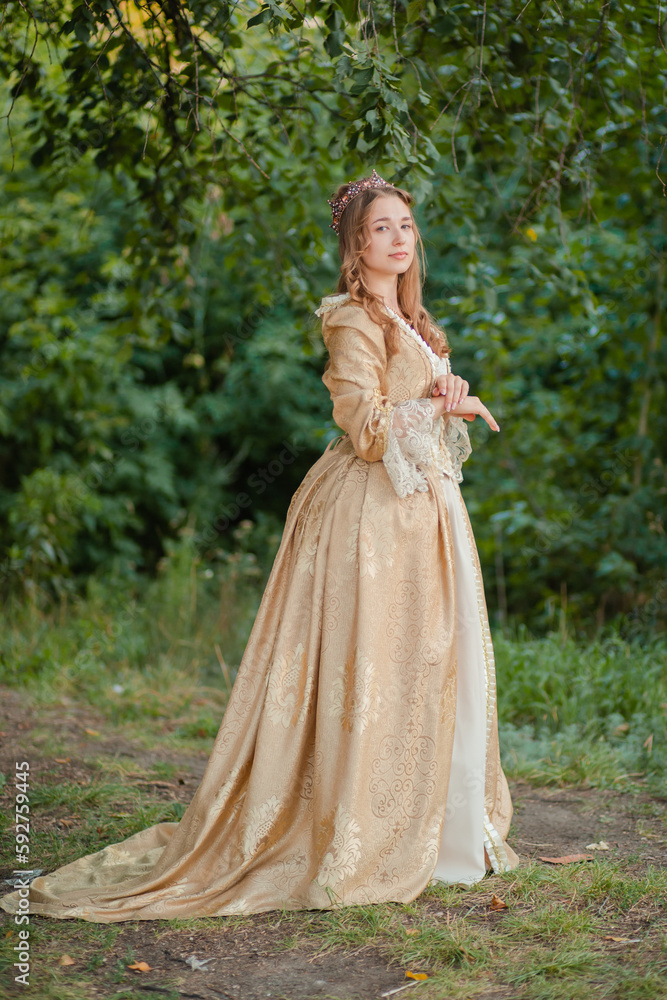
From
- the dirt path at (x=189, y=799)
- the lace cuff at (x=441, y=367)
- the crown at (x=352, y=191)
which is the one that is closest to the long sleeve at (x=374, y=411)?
the lace cuff at (x=441, y=367)

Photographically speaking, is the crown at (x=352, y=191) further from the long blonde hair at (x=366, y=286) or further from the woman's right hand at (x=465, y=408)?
the woman's right hand at (x=465, y=408)

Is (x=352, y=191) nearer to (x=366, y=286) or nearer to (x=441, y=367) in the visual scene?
(x=366, y=286)

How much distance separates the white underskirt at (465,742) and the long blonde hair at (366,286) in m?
0.43

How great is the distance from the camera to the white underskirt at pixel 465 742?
247cm

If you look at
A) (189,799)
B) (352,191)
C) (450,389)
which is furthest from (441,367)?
(189,799)

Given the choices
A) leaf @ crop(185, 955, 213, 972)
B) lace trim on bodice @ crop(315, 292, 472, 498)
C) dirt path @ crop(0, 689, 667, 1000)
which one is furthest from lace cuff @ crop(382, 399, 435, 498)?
leaf @ crop(185, 955, 213, 972)

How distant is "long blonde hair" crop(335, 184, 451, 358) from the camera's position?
2.50 metres

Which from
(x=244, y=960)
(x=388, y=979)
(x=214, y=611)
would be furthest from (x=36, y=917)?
(x=214, y=611)

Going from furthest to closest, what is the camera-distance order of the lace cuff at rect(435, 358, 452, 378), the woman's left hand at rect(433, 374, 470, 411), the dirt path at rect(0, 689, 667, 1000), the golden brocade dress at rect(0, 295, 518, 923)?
1. the lace cuff at rect(435, 358, 452, 378)
2. the woman's left hand at rect(433, 374, 470, 411)
3. the golden brocade dress at rect(0, 295, 518, 923)
4. the dirt path at rect(0, 689, 667, 1000)

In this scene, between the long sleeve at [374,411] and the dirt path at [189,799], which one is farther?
the long sleeve at [374,411]

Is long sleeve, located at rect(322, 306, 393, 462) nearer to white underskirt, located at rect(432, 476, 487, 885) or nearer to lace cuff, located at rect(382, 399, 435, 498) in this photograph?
lace cuff, located at rect(382, 399, 435, 498)

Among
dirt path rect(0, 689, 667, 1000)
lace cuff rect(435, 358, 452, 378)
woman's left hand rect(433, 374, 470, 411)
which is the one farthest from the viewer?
lace cuff rect(435, 358, 452, 378)

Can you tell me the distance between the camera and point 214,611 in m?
5.20

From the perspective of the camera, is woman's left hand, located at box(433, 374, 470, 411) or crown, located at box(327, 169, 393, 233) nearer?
woman's left hand, located at box(433, 374, 470, 411)
